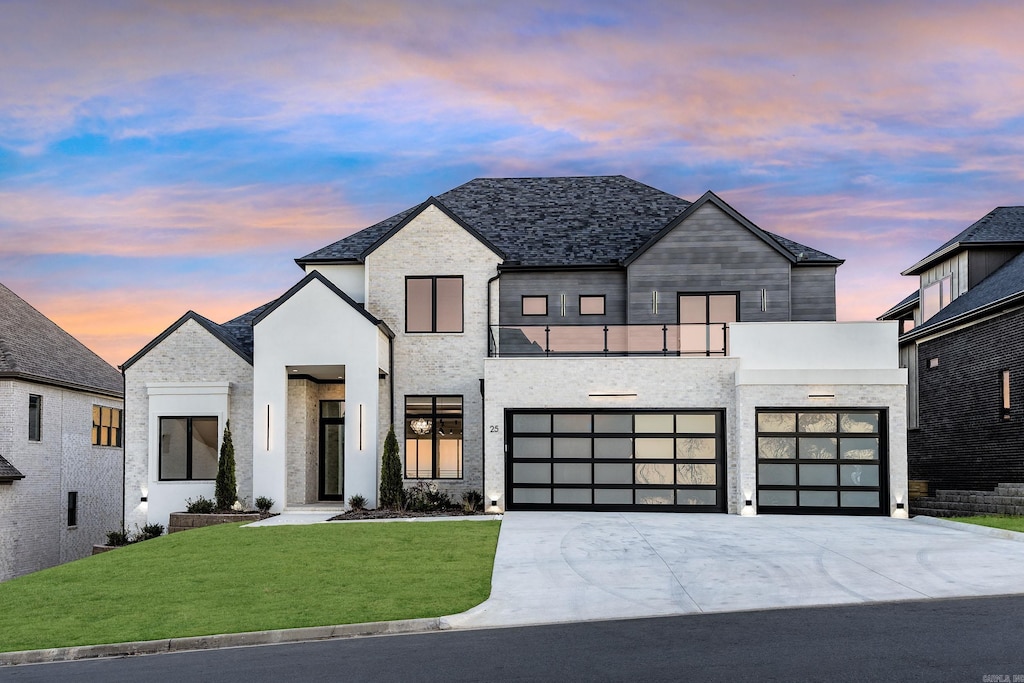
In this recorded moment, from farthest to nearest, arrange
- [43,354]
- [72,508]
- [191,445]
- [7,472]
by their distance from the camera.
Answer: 1. [72,508]
2. [43,354]
3. [7,472]
4. [191,445]

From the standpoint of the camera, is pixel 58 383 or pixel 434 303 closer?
pixel 434 303

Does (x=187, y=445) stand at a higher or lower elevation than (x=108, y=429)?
higher

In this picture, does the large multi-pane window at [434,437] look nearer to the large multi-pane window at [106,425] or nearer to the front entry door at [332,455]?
the front entry door at [332,455]

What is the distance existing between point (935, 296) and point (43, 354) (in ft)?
111

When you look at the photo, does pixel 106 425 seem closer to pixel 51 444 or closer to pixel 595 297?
pixel 51 444

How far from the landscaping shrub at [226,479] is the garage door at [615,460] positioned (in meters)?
7.51

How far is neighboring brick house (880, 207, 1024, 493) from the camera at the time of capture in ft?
85.9

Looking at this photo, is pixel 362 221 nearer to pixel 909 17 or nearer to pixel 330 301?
pixel 330 301

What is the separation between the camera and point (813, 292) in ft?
89.9

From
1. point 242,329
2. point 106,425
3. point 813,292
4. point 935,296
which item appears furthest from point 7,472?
point 935,296

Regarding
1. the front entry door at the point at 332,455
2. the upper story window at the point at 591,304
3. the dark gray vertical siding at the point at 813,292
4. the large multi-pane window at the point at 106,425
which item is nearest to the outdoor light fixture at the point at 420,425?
the front entry door at the point at 332,455

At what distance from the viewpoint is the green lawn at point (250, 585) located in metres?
11.4

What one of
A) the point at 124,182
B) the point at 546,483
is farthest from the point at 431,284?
the point at 124,182

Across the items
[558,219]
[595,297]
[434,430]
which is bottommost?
[434,430]
